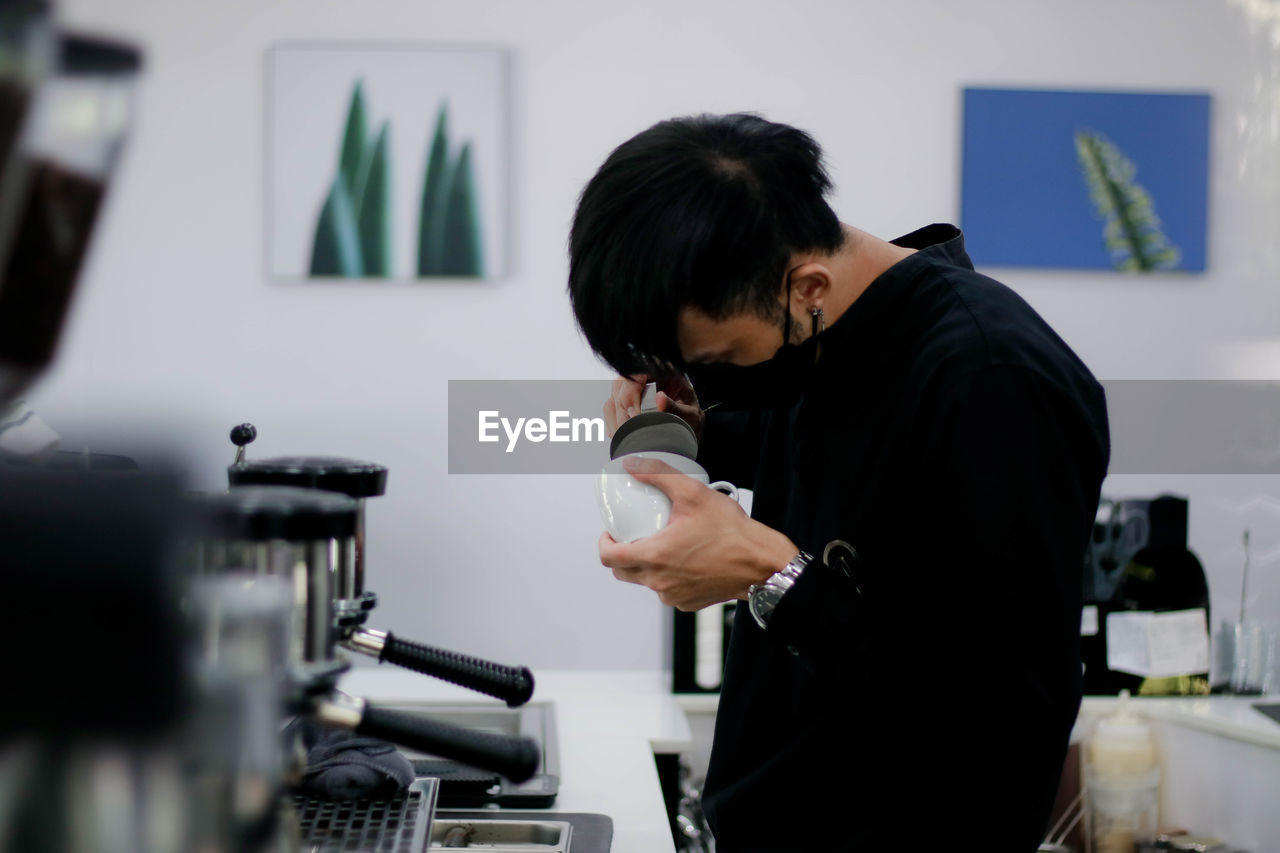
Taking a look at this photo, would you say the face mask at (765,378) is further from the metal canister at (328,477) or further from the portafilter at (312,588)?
the portafilter at (312,588)

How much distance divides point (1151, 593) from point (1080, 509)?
1.39 meters

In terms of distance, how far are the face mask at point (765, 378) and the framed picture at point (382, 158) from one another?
1190mm

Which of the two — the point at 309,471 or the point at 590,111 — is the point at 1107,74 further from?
the point at 309,471

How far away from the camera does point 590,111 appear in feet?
7.52

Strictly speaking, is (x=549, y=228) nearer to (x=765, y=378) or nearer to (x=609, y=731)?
(x=609, y=731)

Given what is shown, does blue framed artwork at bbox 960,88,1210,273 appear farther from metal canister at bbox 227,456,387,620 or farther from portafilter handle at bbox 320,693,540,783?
portafilter handle at bbox 320,693,540,783

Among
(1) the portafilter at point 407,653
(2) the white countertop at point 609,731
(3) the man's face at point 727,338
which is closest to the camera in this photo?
(1) the portafilter at point 407,653

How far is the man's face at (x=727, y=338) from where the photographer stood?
104 cm

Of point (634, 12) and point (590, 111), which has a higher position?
point (634, 12)

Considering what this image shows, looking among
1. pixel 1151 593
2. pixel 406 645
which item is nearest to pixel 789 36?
pixel 1151 593

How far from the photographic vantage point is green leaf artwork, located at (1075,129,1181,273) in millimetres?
2327

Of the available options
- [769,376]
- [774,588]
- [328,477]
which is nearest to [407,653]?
[328,477]

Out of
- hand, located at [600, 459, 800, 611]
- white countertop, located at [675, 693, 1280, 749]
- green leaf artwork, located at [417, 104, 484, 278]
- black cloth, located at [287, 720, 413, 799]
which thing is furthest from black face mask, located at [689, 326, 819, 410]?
green leaf artwork, located at [417, 104, 484, 278]

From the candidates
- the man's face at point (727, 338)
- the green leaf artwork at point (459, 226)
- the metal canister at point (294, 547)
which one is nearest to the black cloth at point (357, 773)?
the metal canister at point (294, 547)
